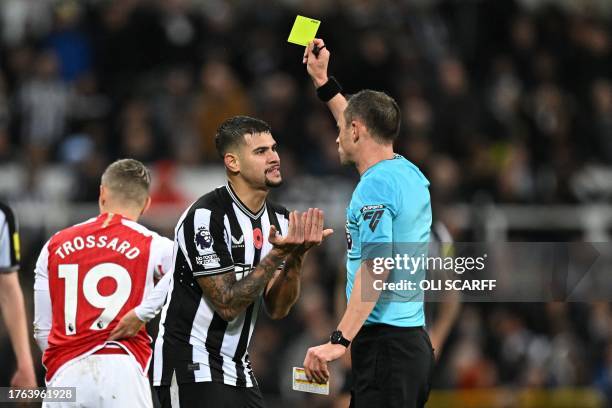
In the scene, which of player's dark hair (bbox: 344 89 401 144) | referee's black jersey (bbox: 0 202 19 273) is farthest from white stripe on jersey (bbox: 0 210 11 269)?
player's dark hair (bbox: 344 89 401 144)

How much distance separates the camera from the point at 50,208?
12.8 m

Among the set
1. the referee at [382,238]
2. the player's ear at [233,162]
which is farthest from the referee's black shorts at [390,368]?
the player's ear at [233,162]

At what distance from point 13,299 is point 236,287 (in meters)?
1.94

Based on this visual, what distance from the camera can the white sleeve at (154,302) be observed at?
6.91 metres

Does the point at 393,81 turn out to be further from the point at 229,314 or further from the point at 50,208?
the point at 229,314

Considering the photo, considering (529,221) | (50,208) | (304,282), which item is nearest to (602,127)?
(529,221)

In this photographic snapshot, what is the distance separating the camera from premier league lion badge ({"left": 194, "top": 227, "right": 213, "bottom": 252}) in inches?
266

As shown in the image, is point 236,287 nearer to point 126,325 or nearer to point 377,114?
point 126,325

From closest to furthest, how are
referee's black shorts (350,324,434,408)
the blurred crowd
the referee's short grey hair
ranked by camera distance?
referee's black shorts (350,324,434,408) < the referee's short grey hair < the blurred crowd

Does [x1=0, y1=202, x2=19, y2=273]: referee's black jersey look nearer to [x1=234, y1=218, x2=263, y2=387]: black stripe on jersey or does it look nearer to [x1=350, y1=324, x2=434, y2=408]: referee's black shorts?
[x1=234, y1=218, x2=263, y2=387]: black stripe on jersey

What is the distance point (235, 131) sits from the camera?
23.4ft

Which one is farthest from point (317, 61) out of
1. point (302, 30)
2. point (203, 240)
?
point (203, 240)

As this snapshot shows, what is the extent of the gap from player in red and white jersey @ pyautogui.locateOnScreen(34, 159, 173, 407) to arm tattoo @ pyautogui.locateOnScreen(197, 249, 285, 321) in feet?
1.58

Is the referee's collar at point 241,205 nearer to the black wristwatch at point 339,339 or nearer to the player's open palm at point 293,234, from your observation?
the player's open palm at point 293,234
